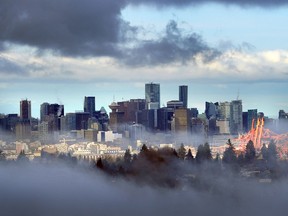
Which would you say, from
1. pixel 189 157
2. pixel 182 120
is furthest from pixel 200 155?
pixel 182 120

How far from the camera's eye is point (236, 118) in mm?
63844

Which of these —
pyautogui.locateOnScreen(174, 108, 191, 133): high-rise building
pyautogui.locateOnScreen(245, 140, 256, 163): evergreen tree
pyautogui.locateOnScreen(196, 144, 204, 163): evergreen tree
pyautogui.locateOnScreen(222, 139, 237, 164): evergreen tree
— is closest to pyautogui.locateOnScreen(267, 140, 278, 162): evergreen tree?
pyautogui.locateOnScreen(245, 140, 256, 163): evergreen tree

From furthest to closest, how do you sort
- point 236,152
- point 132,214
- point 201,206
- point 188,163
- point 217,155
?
point 236,152 < point 217,155 < point 188,163 < point 201,206 < point 132,214

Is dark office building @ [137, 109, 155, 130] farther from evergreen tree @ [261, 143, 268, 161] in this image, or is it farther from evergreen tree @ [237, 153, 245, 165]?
evergreen tree @ [237, 153, 245, 165]

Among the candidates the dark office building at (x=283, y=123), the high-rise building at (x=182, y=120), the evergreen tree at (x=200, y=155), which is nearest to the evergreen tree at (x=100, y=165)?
the evergreen tree at (x=200, y=155)

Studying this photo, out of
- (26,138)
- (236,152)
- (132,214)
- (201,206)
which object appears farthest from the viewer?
(26,138)

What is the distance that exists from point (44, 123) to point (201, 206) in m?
30.7

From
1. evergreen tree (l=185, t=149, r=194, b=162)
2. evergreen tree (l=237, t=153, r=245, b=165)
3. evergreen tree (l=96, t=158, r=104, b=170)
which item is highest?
evergreen tree (l=185, t=149, r=194, b=162)

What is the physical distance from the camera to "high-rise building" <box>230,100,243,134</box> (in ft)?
204

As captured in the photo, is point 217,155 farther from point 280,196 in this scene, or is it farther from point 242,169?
point 280,196

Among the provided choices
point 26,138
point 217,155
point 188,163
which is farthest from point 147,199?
point 26,138

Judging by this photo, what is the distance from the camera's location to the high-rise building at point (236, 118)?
62.3m

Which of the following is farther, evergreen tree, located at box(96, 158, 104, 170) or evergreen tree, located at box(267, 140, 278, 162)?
evergreen tree, located at box(267, 140, 278, 162)

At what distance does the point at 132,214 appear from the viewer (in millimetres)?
25406
